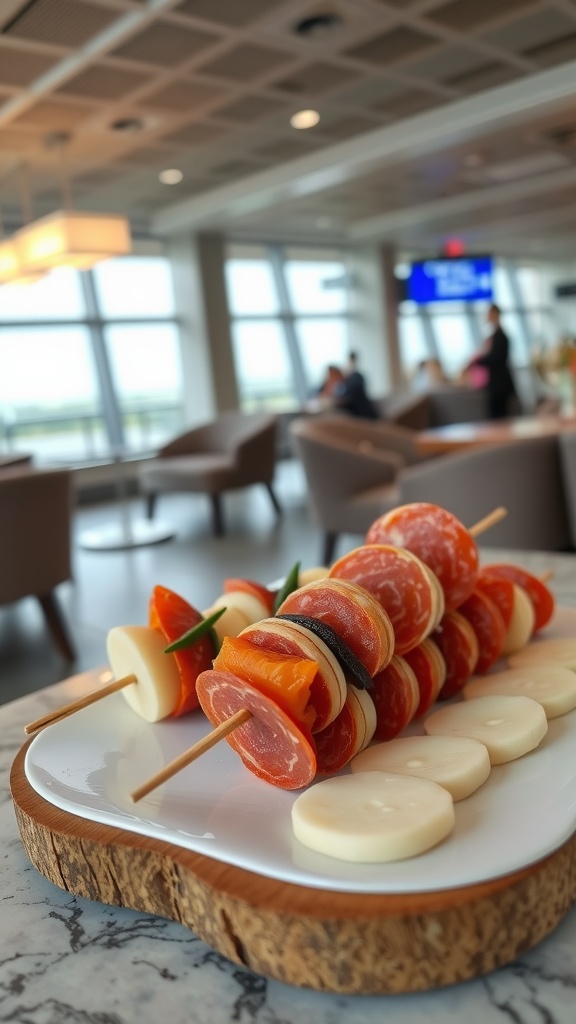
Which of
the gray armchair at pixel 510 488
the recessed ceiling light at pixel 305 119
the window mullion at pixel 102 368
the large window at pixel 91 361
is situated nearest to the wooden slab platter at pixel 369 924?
the gray armchair at pixel 510 488

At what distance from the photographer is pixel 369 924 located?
0.40m

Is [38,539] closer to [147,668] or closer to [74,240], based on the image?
[74,240]

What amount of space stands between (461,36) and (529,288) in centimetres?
1411

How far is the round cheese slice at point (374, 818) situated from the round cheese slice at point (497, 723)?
0.08 metres

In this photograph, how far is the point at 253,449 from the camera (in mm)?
6703

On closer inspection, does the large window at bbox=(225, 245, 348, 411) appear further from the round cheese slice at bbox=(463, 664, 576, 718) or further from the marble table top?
the marble table top

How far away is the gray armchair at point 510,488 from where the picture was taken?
323 cm

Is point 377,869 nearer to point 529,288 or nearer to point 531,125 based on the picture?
point 531,125

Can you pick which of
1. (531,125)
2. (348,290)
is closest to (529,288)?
(348,290)

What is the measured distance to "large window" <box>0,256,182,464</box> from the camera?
29.2ft

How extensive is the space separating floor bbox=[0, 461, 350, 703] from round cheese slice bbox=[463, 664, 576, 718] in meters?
2.16

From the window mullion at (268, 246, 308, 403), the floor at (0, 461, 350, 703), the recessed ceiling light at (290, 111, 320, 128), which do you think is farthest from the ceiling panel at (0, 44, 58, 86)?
the window mullion at (268, 246, 308, 403)

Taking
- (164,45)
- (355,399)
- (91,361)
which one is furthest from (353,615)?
(91,361)

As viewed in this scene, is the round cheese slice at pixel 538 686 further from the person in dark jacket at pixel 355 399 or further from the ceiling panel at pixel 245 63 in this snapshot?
the person in dark jacket at pixel 355 399
